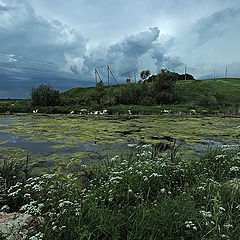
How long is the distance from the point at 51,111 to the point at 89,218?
2283 cm

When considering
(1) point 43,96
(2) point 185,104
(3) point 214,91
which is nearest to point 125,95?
(2) point 185,104

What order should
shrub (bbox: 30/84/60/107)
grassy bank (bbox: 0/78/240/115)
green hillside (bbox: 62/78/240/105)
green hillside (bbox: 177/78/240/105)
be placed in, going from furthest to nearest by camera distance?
green hillside (bbox: 177/78/240/105) < green hillside (bbox: 62/78/240/105) < shrub (bbox: 30/84/60/107) < grassy bank (bbox: 0/78/240/115)

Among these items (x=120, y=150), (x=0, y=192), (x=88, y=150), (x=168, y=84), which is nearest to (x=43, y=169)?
(x=0, y=192)

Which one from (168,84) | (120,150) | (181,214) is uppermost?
(168,84)

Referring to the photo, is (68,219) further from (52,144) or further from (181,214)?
(52,144)

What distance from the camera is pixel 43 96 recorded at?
85.6 feet

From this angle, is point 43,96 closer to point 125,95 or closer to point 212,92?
point 125,95

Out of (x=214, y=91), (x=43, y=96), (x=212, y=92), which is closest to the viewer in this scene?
(x=43, y=96)

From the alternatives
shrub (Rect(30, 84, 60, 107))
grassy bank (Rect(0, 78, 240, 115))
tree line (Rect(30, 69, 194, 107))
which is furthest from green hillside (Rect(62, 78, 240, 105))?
shrub (Rect(30, 84, 60, 107))

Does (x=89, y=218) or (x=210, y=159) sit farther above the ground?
(x=89, y=218)

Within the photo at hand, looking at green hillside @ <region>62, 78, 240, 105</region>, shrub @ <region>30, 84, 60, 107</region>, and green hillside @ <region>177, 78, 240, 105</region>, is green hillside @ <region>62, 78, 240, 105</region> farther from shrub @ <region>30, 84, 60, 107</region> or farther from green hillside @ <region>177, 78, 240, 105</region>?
shrub @ <region>30, 84, 60, 107</region>

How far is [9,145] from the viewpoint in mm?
6504

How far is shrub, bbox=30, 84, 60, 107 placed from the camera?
25984 mm

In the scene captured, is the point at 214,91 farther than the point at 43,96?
Yes
